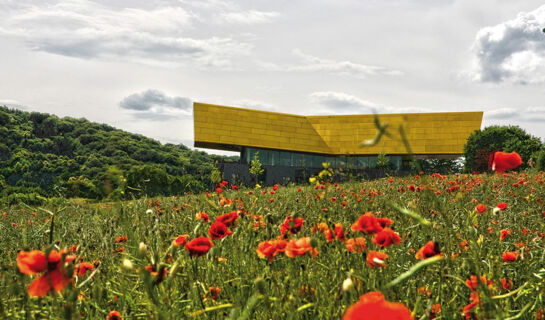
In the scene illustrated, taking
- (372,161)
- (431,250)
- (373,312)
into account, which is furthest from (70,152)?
(373,312)

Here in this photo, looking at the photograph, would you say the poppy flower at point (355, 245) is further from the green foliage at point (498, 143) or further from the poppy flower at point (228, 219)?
the green foliage at point (498, 143)

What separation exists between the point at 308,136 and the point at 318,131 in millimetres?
1495

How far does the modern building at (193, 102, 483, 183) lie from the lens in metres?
32.2

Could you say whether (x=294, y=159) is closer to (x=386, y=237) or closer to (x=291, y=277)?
(x=291, y=277)

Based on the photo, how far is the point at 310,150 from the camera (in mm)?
33375

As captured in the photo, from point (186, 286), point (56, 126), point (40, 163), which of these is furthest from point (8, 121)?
point (186, 286)

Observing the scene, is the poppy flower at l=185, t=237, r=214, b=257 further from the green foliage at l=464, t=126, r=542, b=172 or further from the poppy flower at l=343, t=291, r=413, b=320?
the green foliage at l=464, t=126, r=542, b=172

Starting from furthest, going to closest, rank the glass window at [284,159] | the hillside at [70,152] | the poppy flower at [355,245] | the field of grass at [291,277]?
the hillside at [70,152] < the glass window at [284,159] < the poppy flower at [355,245] < the field of grass at [291,277]

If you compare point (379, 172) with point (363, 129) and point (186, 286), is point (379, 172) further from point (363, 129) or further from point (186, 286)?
point (186, 286)

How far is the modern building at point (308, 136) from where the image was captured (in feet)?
105

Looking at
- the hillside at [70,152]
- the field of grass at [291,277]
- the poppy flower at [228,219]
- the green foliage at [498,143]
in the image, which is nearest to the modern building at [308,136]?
the green foliage at [498,143]

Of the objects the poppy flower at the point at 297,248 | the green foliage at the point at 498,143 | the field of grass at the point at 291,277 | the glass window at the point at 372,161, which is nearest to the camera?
the field of grass at the point at 291,277

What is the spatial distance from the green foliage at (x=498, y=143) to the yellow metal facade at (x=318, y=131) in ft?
15.5

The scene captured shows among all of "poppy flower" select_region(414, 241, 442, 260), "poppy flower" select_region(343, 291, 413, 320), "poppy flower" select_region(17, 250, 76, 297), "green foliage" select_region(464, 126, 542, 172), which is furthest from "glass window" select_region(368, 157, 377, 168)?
"poppy flower" select_region(343, 291, 413, 320)
